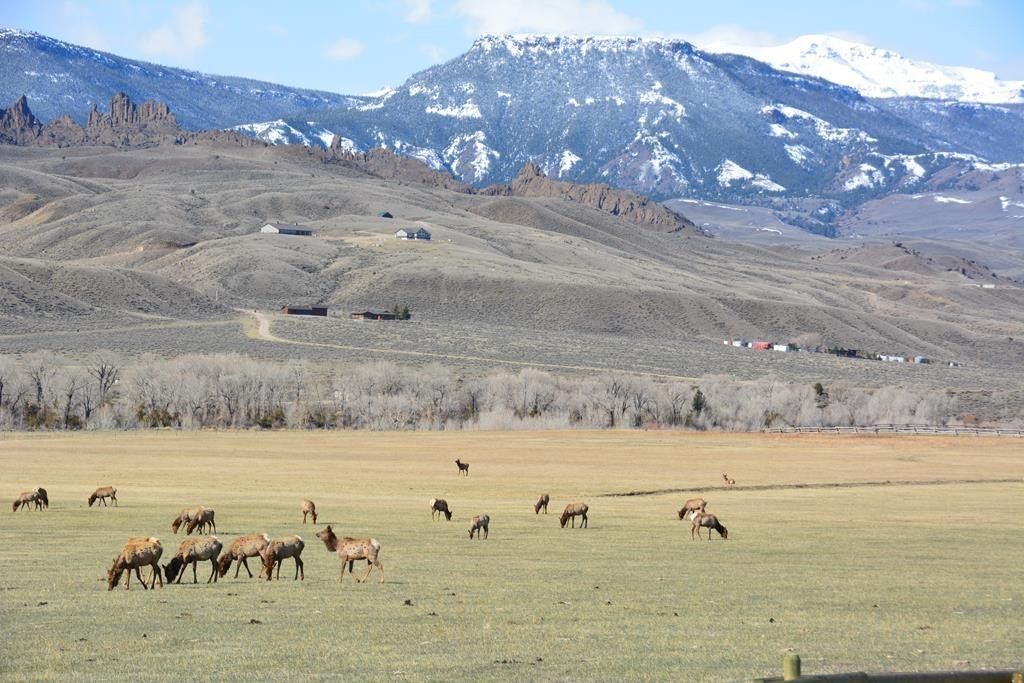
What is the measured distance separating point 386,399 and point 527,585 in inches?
3485

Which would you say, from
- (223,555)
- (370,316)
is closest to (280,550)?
(223,555)

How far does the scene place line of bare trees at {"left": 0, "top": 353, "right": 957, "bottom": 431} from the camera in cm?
11050

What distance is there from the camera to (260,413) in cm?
11169

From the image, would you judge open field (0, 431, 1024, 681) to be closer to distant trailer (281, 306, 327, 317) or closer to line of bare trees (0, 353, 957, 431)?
line of bare trees (0, 353, 957, 431)

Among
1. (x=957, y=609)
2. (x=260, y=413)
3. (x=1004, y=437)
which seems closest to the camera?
(x=957, y=609)

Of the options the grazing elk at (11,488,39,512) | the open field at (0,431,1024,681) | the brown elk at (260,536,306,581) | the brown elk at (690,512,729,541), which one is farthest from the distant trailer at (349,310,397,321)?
the brown elk at (260,536,306,581)

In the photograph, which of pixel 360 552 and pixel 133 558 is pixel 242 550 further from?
pixel 133 558

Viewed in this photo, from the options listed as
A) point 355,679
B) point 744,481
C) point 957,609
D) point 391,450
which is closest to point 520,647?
point 355,679

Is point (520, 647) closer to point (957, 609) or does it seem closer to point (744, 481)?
point (957, 609)

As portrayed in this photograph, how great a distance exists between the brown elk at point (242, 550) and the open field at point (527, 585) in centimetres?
70

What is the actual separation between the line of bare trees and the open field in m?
45.6

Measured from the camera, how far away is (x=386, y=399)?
11506 centimetres

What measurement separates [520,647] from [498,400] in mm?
97649

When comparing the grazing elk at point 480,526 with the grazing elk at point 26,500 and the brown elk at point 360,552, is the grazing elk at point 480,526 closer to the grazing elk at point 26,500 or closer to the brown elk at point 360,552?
the brown elk at point 360,552
